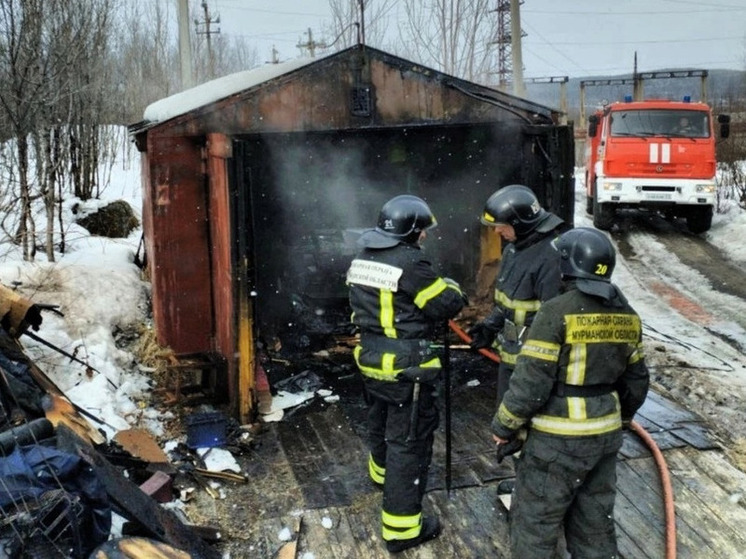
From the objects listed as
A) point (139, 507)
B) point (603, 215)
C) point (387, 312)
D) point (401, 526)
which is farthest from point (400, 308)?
point (603, 215)

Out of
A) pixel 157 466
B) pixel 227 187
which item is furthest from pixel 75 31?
pixel 157 466

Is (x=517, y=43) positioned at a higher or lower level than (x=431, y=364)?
higher

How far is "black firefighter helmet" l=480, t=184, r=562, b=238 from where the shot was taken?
14.1 ft

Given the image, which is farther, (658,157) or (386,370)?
(658,157)

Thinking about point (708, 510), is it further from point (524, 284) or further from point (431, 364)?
point (431, 364)

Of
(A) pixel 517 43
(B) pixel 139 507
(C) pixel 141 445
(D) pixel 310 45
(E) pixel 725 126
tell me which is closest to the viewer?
(B) pixel 139 507

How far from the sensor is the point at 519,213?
4.30 metres

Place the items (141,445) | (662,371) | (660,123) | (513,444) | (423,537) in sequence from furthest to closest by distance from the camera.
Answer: (660,123)
(662,371)
(141,445)
(423,537)
(513,444)

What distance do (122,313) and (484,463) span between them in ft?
16.5

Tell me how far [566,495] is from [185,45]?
63.3 feet

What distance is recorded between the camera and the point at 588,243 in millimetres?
3352

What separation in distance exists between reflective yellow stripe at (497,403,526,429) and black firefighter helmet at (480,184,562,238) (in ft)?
4.54

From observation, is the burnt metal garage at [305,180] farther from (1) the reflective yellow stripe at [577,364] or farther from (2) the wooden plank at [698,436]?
(1) the reflective yellow stripe at [577,364]

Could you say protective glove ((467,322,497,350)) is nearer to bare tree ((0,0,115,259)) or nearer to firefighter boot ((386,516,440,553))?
firefighter boot ((386,516,440,553))
